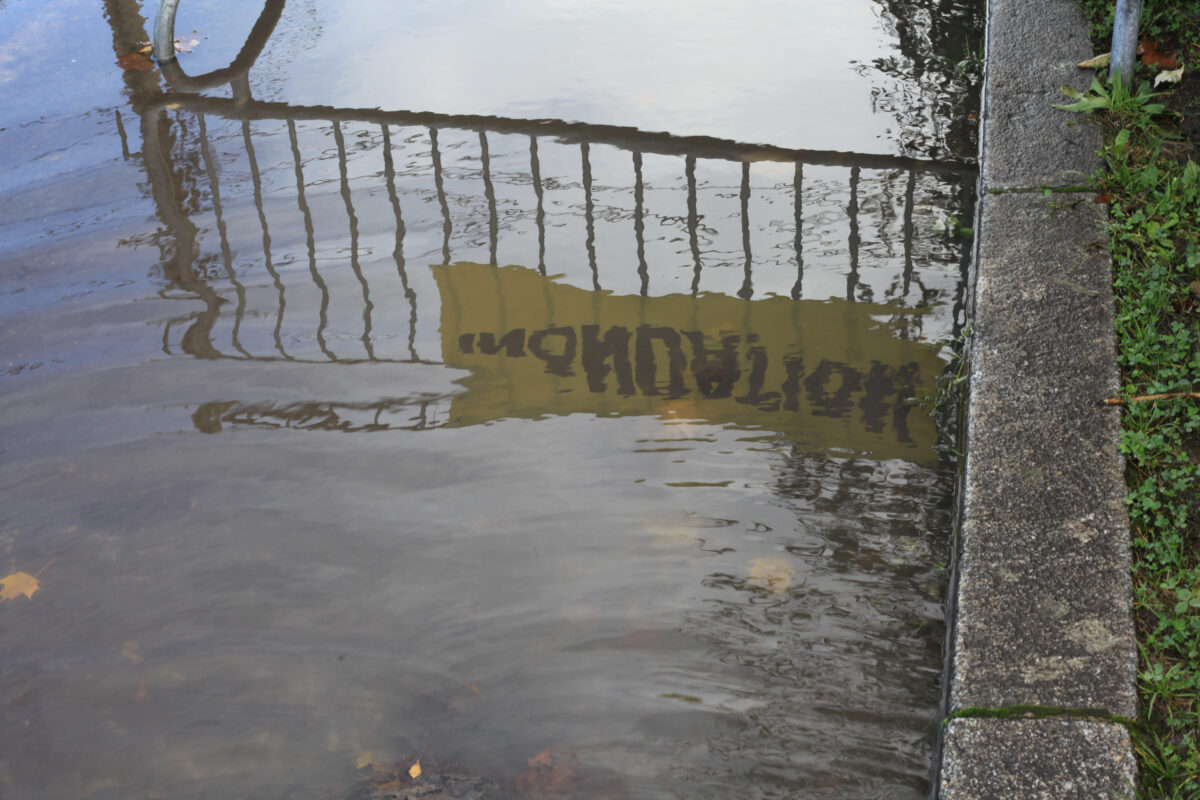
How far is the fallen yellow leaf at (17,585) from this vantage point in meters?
2.81

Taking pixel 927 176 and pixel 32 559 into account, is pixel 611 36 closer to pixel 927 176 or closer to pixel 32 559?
pixel 927 176

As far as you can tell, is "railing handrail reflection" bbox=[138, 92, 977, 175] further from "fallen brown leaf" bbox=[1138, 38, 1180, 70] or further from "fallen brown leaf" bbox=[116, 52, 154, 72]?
"fallen brown leaf" bbox=[1138, 38, 1180, 70]

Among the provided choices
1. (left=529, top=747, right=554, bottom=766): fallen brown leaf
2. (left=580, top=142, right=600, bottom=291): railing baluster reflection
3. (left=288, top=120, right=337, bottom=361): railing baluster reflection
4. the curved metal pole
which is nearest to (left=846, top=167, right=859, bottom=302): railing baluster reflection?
(left=580, top=142, right=600, bottom=291): railing baluster reflection

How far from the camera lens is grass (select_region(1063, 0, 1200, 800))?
6.38 ft

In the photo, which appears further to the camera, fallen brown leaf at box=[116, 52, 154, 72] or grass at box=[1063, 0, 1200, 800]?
fallen brown leaf at box=[116, 52, 154, 72]

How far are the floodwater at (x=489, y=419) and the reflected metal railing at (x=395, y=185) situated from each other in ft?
0.07

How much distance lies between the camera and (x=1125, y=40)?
3.74 meters

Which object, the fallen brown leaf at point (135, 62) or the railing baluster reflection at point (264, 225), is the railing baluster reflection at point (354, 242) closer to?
the railing baluster reflection at point (264, 225)

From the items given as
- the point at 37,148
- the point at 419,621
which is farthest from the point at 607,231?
the point at 37,148

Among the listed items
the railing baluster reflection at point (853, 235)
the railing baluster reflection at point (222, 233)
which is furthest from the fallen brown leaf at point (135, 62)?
the railing baluster reflection at point (853, 235)

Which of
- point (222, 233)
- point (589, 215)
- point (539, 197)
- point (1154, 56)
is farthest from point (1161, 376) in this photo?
point (222, 233)

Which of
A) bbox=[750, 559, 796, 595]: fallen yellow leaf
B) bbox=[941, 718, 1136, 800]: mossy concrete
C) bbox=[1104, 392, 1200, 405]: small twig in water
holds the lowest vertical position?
bbox=[941, 718, 1136, 800]: mossy concrete

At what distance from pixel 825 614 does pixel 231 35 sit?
5656 mm

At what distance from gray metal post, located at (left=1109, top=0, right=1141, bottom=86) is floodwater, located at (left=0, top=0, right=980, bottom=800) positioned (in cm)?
72
